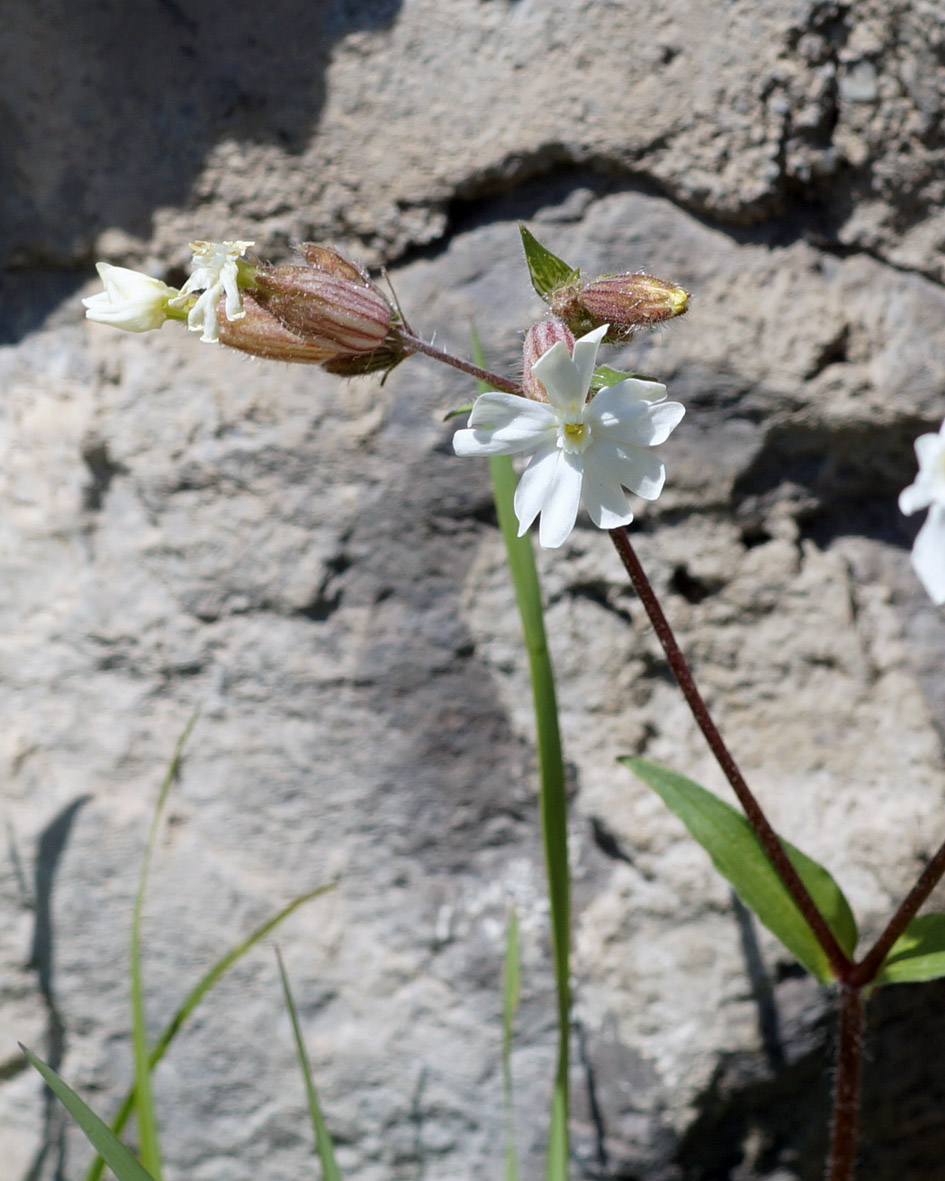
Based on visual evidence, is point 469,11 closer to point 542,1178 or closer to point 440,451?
point 440,451

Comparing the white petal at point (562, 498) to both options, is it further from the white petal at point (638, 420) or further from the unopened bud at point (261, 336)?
the unopened bud at point (261, 336)

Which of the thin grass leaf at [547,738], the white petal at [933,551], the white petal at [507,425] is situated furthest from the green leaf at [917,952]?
the white petal at [507,425]

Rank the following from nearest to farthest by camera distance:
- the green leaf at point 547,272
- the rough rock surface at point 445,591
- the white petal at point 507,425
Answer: the white petal at point 507,425 < the green leaf at point 547,272 < the rough rock surface at point 445,591

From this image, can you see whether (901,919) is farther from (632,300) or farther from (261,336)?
(261,336)

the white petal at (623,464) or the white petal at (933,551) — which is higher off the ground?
the white petal at (623,464)

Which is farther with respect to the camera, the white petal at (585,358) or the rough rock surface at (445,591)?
the rough rock surface at (445,591)

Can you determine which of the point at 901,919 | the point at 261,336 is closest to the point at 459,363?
the point at 261,336

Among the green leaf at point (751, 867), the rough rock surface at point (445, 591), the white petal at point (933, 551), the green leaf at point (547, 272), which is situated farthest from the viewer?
the rough rock surface at point (445, 591)

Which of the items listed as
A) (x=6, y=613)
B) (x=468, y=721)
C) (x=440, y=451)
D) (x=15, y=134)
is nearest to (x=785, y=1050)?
(x=468, y=721)
